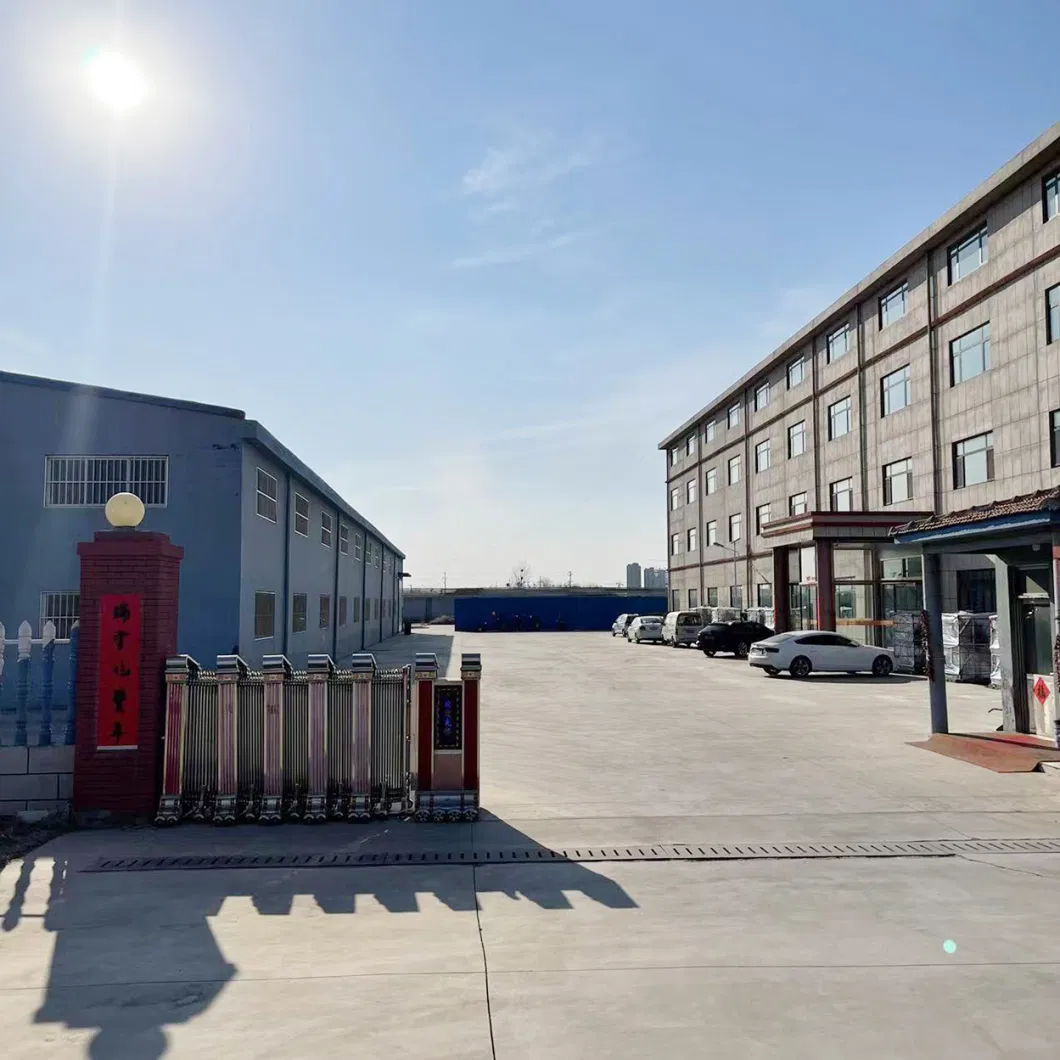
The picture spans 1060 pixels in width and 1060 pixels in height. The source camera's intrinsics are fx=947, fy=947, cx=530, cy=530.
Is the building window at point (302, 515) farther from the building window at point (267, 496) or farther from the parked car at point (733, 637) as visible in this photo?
the parked car at point (733, 637)

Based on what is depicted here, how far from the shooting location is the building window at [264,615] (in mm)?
21906

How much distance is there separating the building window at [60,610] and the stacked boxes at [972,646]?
21.6 metres

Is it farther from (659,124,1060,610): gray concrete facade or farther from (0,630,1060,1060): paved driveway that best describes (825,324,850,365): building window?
(0,630,1060,1060): paved driveway

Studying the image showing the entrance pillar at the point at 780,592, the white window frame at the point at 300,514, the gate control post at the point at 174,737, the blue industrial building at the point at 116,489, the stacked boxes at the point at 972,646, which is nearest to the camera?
the gate control post at the point at 174,737

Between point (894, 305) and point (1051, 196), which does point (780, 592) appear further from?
point (1051, 196)

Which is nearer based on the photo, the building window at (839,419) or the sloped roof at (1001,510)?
the sloped roof at (1001,510)

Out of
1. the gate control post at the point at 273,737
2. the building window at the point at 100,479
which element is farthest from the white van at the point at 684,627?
the gate control post at the point at 273,737

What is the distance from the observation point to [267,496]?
22.7 metres

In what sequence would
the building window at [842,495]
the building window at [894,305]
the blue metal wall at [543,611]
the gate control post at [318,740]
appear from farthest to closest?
the blue metal wall at [543,611]
the building window at [842,495]
the building window at [894,305]
the gate control post at [318,740]

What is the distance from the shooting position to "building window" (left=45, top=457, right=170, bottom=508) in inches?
771

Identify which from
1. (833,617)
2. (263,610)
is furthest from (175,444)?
(833,617)

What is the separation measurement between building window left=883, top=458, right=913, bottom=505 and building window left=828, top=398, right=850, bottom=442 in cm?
394

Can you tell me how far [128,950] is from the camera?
18.9ft

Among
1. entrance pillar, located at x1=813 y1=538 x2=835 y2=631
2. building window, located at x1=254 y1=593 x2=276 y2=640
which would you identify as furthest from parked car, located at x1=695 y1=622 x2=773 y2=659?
building window, located at x1=254 y1=593 x2=276 y2=640
